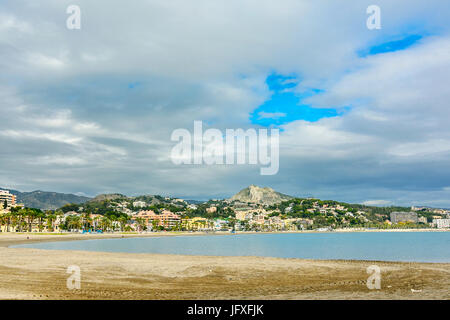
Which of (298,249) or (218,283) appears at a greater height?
(218,283)

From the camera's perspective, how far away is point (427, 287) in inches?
779

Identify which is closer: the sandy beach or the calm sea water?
the sandy beach

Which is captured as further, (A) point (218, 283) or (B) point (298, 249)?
(B) point (298, 249)

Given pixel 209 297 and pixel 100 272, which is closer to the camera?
pixel 209 297

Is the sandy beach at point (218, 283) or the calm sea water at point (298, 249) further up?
the sandy beach at point (218, 283)

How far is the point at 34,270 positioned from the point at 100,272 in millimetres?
4480

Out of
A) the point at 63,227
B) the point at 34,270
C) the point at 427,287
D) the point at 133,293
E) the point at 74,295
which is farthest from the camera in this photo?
the point at 63,227

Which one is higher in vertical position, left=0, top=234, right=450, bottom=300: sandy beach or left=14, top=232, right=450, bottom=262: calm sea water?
left=0, top=234, right=450, bottom=300: sandy beach

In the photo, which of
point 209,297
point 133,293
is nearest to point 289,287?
point 209,297

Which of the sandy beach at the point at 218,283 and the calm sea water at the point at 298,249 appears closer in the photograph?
the sandy beach at the point at 218,283
